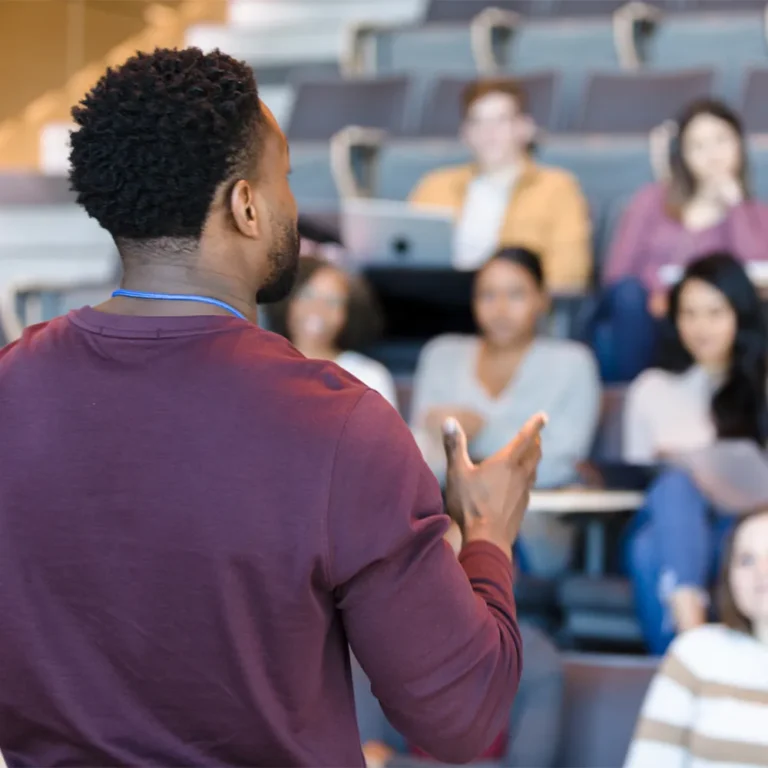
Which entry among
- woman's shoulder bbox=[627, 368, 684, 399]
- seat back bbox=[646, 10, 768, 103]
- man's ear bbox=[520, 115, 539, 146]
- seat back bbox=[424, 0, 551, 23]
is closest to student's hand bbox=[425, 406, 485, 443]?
woman's shoulder bbox=[627, 368, 684, 399]

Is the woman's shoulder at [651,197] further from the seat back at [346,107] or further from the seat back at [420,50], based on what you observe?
the seat back at [420,50]

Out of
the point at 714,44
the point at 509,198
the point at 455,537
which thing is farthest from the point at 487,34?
the point at 455,537

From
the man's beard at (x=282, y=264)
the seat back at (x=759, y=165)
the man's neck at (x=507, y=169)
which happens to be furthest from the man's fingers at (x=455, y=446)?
the seat back at (x=759, y=165)

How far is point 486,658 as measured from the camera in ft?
1.80

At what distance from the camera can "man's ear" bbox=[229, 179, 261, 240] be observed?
550 mm

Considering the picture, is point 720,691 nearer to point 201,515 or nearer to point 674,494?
point 674,494

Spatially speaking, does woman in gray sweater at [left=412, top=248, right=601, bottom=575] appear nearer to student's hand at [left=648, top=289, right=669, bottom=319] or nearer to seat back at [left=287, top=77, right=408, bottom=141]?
student's hand at [left=648, top=289, right=669, bottom=319]

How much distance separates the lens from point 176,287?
1.83 ft

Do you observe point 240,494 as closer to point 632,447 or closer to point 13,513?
point 13,513

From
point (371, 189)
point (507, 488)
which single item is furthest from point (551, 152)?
point (507, 488)

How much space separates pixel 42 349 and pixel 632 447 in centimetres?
139

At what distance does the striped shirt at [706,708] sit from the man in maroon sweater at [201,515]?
80cm

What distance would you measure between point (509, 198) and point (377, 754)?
109cm

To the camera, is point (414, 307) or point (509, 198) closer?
point (414, 307)
